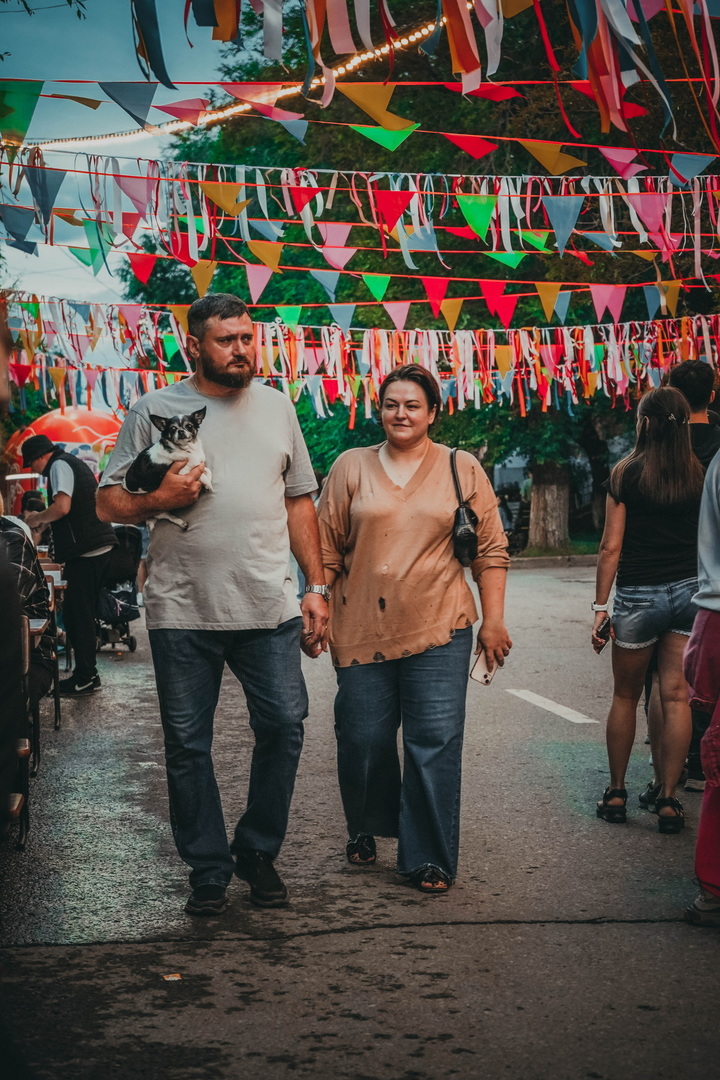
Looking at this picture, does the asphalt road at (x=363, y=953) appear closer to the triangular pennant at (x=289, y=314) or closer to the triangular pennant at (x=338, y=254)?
the triangular pennant at (x=338, y=254)

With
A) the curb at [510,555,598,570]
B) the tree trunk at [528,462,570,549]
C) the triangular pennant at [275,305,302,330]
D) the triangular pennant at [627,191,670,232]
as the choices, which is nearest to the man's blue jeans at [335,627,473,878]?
the triangular pennant at [627,191,670,232]

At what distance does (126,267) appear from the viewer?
42.5 m

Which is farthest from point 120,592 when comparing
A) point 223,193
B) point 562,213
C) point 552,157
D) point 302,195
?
point 552,157

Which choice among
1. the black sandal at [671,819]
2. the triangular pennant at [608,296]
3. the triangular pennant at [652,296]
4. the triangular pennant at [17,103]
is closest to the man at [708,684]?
the black sandal at [671,819]

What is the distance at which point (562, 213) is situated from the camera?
1095cm

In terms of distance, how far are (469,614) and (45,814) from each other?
8.19ft

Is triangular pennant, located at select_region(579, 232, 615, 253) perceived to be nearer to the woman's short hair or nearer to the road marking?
the road marking

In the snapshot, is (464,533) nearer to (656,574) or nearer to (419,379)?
(419,379)

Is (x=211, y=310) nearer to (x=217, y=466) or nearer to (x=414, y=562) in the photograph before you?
(x=217, y=466)

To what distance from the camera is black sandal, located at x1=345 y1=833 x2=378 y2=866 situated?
534 centimetres

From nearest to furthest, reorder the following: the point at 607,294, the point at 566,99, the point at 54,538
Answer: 1. the point at 54,538
2. the point at 607,294
3. the point at 566,99

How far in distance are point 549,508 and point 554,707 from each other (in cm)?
2008

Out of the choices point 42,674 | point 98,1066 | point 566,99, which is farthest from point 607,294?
point 98,1066

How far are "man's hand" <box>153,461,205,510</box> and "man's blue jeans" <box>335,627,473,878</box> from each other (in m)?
1.03
